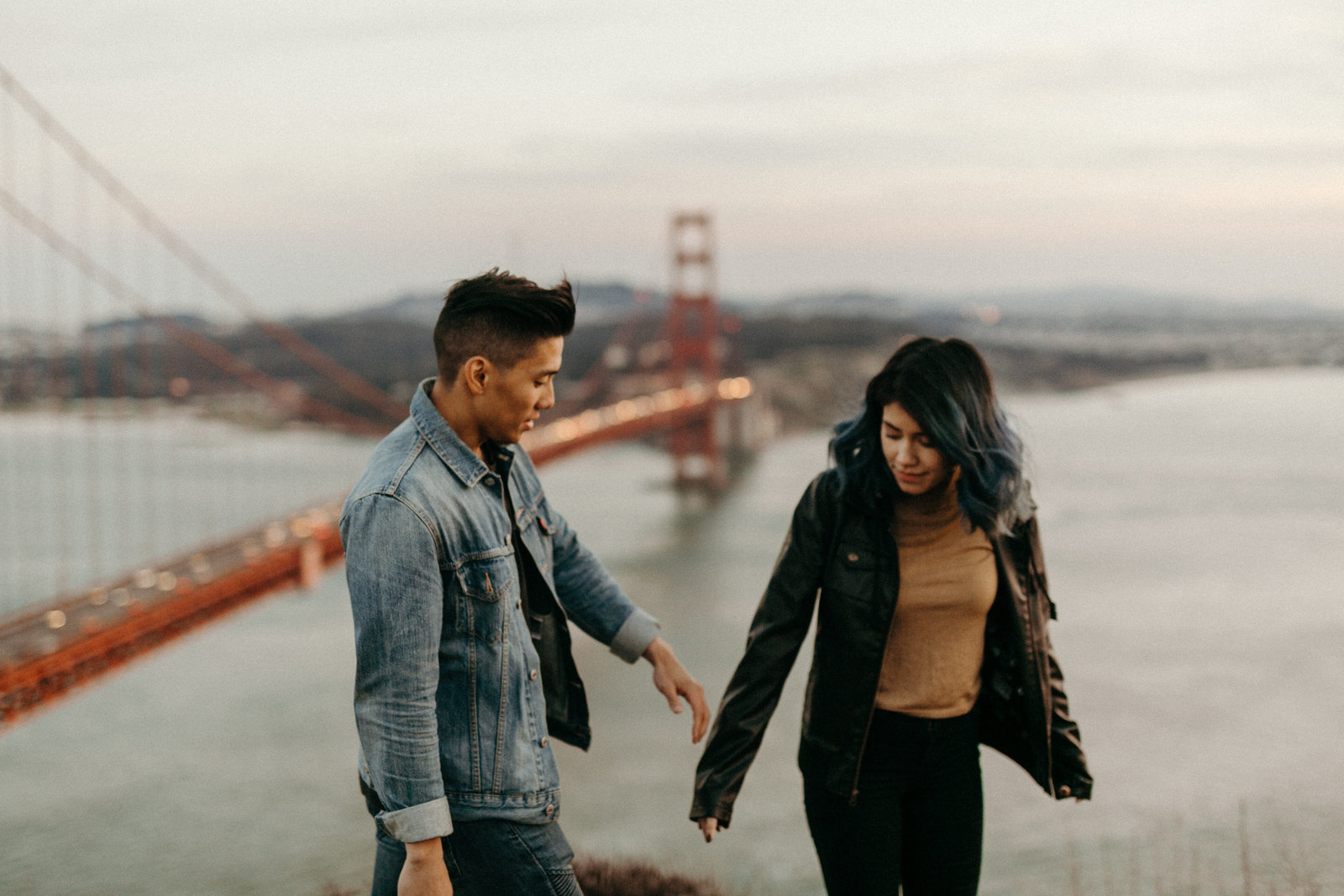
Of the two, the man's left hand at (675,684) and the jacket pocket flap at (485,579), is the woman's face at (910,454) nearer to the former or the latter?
the man's left hand at (675,684)

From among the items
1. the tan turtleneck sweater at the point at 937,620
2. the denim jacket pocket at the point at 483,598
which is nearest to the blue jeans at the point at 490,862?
the denim jacket pocket at the point at 483,598

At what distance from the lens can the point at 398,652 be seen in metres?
1.08

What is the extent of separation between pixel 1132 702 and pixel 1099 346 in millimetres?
40728

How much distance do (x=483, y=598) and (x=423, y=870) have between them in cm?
28

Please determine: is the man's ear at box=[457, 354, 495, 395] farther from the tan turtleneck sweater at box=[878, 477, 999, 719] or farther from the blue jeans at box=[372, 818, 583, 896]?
the tan turtleneck sweater at box=[878, 477, 999, 719]

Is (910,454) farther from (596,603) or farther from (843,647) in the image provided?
(596,603)

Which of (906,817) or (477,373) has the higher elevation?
(477,373)

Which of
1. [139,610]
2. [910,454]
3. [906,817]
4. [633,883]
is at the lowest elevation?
[633,883]

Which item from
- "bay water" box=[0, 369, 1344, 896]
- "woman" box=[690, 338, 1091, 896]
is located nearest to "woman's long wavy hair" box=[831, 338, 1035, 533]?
"woman" box=[690, 338, 1091, 896]

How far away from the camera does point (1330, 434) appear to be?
36.3 m

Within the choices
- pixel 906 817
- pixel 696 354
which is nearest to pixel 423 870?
pixel 906 817

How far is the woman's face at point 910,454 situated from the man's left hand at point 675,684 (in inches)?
15.5

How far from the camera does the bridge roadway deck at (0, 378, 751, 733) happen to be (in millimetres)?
5941

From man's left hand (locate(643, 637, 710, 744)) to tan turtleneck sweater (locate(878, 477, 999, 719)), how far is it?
0.82 feet
